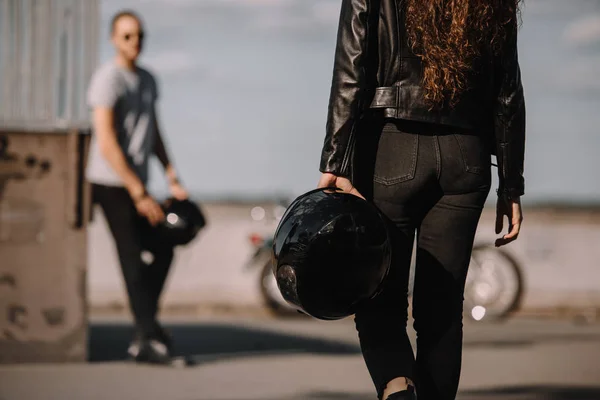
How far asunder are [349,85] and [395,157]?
28 centimetres

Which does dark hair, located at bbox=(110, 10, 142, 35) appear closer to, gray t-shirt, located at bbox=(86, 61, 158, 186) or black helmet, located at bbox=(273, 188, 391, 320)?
gray t-shirt, located at bbox=(86, 61, 158, 186)

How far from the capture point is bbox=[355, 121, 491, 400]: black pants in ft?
13.5

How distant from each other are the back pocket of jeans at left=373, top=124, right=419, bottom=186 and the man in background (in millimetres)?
3347

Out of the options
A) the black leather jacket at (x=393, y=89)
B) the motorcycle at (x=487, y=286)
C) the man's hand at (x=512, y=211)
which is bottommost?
the motorcycle at (x=487, y=286)

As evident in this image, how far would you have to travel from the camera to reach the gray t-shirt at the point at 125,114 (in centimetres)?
733

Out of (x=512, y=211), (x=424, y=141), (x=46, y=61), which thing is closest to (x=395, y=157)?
(x=424, y=141)

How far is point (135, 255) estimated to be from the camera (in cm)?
743

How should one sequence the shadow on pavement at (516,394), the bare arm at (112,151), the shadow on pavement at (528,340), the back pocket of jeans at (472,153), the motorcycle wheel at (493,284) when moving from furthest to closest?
the motorcycle wheel at (493,284)
the shadow on pavement at (528,340)
the bare arm at (112,151)
the shadow on pavement at (516,394)
the back pocket of jeans at (472,153)

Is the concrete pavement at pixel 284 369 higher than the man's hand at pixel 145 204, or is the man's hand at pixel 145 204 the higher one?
the man's hand at pixel 145 204

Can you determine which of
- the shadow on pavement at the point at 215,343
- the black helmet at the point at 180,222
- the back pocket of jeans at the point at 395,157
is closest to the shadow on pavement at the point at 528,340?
the shadow on pavement at the point at 215,343

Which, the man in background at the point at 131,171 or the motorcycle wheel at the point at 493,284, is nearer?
the man in background at the point at 131,171

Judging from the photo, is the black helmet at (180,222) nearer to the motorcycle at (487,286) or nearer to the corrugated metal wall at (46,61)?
the corrugated metal wall at (46,61)

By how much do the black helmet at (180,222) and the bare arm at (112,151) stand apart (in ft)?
1.21

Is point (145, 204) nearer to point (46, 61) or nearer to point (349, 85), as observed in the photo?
point (46, 61)
